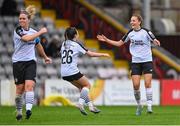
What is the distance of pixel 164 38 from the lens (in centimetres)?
3134

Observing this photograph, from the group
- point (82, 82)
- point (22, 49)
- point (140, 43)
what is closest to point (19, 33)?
point (22, 49)

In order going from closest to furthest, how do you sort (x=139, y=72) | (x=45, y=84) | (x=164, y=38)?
(x=139, y=72), (x=45, y=84), (x=164, y=38)

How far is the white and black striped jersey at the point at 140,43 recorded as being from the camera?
18.2 metres

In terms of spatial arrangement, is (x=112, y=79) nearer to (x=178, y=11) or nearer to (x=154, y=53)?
(x=154, y=53)

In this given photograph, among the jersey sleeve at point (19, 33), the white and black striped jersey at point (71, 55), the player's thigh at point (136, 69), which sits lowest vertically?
the player's thigh at point (136, 69)

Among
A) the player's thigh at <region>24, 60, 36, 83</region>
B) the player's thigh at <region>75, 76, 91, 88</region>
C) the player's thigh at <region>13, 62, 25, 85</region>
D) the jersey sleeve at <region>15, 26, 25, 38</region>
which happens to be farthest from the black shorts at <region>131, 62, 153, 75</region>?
the jersey sleeve at <region>15, 26, 25, 38</region>

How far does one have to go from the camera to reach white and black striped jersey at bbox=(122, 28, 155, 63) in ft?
59.7

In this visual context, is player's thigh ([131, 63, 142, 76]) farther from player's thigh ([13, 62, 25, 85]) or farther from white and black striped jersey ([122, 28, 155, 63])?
player's thigh ([13, 62, 25, 85])

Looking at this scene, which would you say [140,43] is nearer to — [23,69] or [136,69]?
[136,69]

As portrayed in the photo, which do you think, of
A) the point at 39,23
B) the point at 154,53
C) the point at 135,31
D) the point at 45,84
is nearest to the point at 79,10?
the point at 39,23

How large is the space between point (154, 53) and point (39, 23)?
15.7ft

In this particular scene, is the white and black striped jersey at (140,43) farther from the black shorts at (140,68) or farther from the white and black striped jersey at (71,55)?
the white and black striped jersey at (71,55)

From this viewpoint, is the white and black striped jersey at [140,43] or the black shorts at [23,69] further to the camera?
the white and black striped jersey at [140,43]

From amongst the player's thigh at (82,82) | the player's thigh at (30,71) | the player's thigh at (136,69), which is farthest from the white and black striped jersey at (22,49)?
the player's thigh at (136,69)
